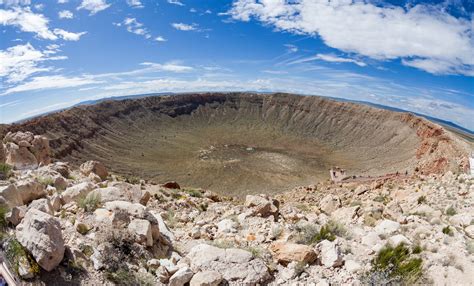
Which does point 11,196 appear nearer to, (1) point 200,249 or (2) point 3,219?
(2) point 3,219

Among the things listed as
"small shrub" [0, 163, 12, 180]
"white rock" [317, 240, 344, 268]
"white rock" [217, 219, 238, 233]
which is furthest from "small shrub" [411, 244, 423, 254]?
"small shrub" [0, 163, 12, 180]

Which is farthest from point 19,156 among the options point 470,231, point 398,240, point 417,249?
point 470,231

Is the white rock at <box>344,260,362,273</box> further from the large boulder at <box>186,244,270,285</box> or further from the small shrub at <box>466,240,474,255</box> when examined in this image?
the small shrub at <box>466,240,474,255</box>

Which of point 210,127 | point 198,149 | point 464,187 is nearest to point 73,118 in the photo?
point 198,149

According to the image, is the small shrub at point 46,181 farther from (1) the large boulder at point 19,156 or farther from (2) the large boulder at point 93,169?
(2) the large boulder at point 93,169

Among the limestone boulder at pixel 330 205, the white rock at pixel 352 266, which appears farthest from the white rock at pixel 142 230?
the limestone boulder at pixel 330 205

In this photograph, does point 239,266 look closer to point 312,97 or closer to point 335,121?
point 335,121

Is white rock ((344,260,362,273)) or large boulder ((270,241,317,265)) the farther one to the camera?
large boulder ((270,241,317,265))
